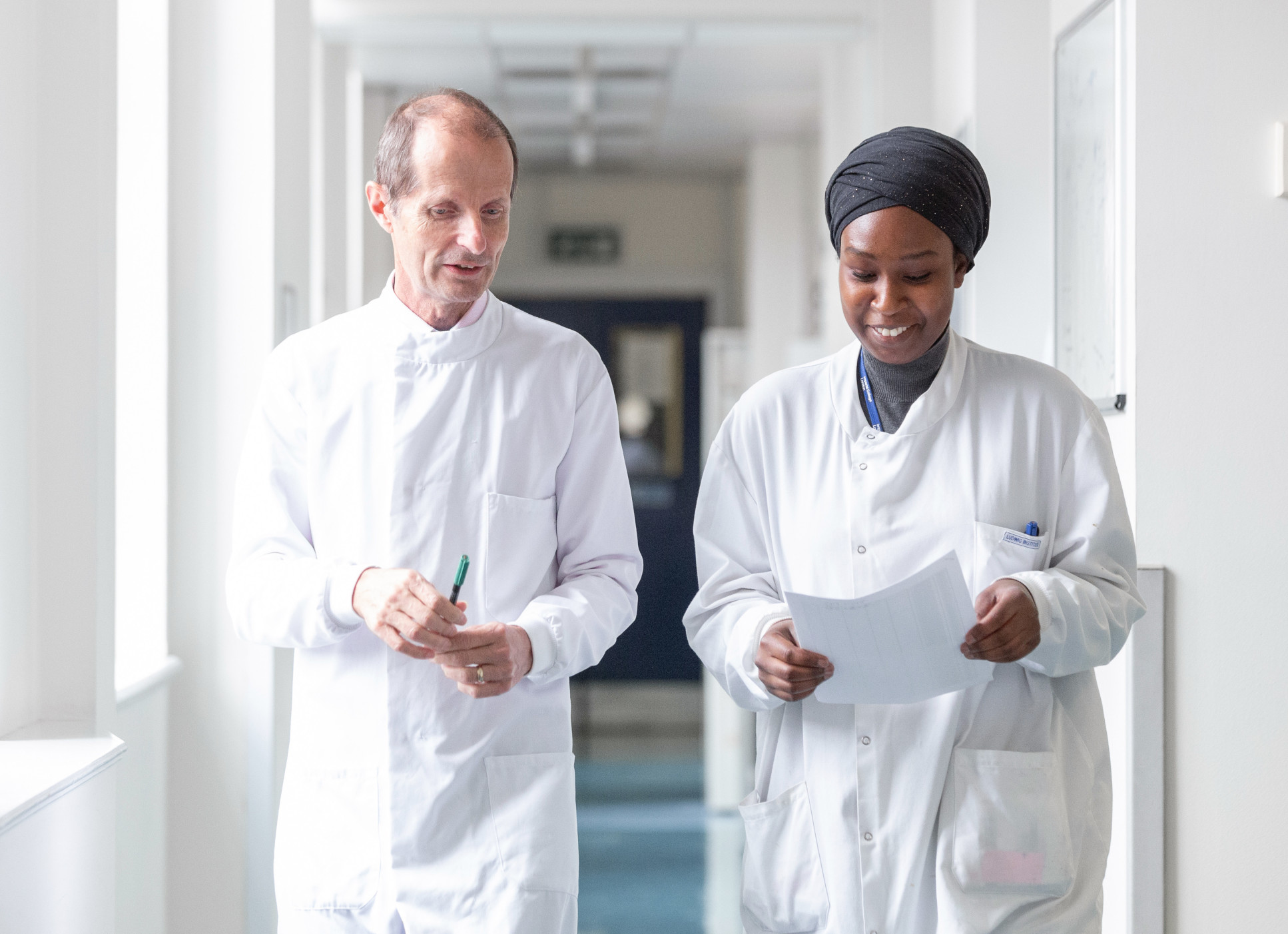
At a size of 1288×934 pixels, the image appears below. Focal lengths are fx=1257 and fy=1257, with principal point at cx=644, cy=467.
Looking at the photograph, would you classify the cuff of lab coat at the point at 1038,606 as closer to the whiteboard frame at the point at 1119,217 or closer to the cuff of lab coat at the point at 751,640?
the cuff of lab coat at the point at 751,640

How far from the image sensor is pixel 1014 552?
137 cm

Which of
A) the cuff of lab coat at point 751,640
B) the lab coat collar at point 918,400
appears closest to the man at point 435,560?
the cuff of lab coat at point 751,640

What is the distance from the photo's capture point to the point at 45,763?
1.72 metres

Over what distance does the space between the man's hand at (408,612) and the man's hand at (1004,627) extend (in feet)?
1.75

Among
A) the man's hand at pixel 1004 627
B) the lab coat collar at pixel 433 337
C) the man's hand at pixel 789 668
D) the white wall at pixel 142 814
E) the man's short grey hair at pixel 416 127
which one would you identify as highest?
the man's short grey hair at pixel 416 127

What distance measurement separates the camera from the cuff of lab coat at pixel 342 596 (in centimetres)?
139

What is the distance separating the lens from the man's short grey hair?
4.72ft

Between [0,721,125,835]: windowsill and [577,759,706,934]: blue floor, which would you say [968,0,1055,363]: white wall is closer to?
[577,759,706,934]: blue floor

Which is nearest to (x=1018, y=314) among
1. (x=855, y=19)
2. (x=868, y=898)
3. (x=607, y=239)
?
(x=855, y=19)

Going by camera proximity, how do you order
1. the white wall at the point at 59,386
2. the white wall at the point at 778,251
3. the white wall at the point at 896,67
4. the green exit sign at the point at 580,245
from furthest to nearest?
the green exit sign at the point at 580,245
the white wall at the point at 778,251
the white wall at the point at 896,67
the white wall at the point at 59,386

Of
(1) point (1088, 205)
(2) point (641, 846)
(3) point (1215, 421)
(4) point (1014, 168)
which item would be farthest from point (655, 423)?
(3) point (1215, 421)

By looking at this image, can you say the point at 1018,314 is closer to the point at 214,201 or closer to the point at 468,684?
the point at 214,201

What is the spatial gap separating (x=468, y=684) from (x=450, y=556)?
6.8 inches

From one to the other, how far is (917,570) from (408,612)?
0.56 meters
